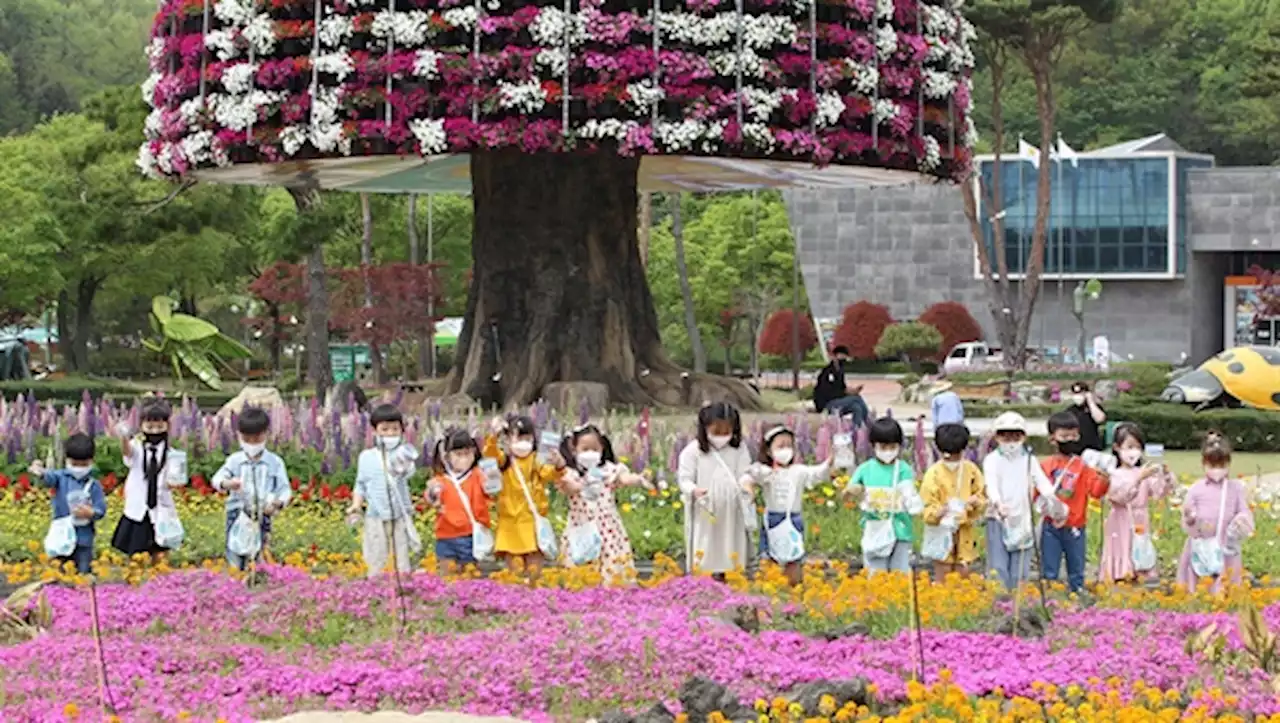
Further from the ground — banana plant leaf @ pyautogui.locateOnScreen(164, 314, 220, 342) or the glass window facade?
the glass window facade

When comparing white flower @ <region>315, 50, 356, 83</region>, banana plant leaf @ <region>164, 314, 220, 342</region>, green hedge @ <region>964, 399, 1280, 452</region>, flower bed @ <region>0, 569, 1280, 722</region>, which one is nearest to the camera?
flower bed @ <region>0, 569, 1280, 722</region>

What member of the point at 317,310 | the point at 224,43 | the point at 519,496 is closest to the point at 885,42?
the point at 224,43

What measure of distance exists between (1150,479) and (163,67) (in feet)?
58.2

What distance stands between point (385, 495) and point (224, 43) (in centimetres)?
1398

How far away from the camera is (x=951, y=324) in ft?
260

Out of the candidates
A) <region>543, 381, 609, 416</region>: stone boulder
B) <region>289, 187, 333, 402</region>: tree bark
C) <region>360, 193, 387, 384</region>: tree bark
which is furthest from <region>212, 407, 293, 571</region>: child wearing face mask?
<region>360, 193, 387, 384</region>: tree bark

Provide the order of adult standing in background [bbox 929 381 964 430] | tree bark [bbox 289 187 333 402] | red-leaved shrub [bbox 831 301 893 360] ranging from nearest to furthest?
adult standing in background [bbox 929 381 964 430], tree bark [bbox 289 187 333 402], red-leaved shrub [bbox 831 301 893 360]

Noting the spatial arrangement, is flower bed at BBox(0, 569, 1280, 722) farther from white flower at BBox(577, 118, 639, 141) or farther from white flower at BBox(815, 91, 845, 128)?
white flower at BBox(815, 91, 845, 128)

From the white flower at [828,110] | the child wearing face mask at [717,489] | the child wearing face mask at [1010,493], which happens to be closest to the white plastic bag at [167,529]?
the child wearing face mask at [717,489]

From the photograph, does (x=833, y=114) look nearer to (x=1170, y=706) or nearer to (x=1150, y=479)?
(x=1150, y=479)

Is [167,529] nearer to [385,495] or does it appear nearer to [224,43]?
[385,495]

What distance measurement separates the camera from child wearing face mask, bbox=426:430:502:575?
14.4m

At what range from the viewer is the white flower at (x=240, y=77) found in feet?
87.9

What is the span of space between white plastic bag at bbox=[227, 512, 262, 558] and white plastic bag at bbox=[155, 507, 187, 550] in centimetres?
58
